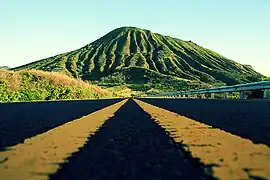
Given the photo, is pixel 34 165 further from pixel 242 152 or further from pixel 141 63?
pixel 141 63

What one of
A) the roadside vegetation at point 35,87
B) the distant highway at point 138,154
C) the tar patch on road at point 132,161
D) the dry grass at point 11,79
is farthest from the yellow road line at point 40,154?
the dry grass at point 11,79

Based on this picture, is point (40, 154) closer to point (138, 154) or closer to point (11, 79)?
point (138, 154)

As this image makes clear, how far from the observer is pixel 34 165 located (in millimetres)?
4805

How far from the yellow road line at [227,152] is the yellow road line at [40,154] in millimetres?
1336

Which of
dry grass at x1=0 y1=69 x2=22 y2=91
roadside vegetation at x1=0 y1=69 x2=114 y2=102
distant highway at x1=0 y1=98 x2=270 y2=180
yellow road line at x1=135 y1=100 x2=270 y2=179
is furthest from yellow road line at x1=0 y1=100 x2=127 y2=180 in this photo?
dry grass at x1=0 y1=69 x2=22 y2=91

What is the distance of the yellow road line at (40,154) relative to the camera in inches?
A: 173

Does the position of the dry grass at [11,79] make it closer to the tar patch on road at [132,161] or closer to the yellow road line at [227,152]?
the yellow road line at [227,152]

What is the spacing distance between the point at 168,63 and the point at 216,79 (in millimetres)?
26661

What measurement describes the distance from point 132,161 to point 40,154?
3.98 feet

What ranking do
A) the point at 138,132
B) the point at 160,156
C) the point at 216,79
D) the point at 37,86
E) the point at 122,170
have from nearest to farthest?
1. the point at 122,170
2. the point at 160,156
3. the point at 138,132
4. the point at 37,86
5. the point at 216,79

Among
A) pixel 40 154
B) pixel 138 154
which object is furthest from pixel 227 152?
pixel 40 154

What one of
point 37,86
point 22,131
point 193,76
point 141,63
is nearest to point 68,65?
point 141,63

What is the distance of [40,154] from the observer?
559 cm

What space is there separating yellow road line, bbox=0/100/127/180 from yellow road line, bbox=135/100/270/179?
1.34m
